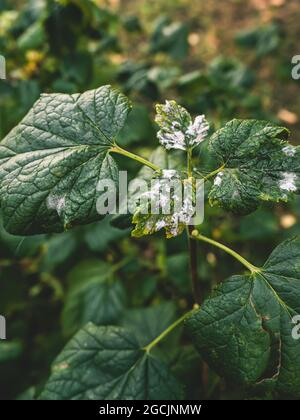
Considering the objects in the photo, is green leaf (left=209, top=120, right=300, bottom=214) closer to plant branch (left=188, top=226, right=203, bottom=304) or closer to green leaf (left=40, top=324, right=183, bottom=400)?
plant branch (left=188, top=226, right=203, bottom=304)

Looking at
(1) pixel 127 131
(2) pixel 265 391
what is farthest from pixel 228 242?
(2) pixel 265 391

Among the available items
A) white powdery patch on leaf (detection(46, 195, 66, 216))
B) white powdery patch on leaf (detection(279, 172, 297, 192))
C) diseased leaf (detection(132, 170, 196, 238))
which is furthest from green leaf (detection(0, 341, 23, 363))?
white powdery patch on leaf (detection(279, 172, 297, 192))

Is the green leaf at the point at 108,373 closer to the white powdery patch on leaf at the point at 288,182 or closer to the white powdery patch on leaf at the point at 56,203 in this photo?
the white powdery patch on leaf at the point at 56,203

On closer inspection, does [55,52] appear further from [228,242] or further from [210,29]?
[210,29]

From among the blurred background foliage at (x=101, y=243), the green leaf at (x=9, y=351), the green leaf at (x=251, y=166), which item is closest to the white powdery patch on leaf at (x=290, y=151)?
the green leaf at (x=251, y=166)

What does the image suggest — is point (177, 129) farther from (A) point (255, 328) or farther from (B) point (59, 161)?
(A) point (255, 328)

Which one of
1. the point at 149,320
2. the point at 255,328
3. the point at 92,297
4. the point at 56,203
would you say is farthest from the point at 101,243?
the point at 255,328
